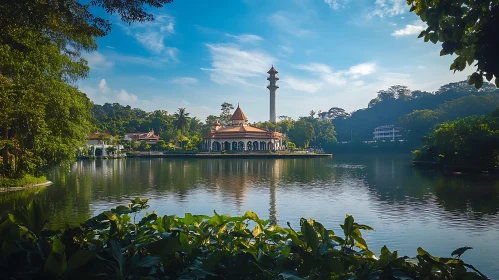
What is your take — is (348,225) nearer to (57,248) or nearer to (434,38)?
(57,248)

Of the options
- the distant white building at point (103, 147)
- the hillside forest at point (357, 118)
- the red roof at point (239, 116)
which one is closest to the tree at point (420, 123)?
the hillside forest at point (357, 118)

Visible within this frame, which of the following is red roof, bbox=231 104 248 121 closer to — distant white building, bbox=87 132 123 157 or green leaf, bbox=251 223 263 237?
distant white building, bbox=87 132 123 157

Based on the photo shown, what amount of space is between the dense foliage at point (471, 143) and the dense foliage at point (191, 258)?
2522 centimetres

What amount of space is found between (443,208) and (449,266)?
37.5 ft

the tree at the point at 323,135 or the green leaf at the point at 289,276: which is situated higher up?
the tree at the point at 323,135

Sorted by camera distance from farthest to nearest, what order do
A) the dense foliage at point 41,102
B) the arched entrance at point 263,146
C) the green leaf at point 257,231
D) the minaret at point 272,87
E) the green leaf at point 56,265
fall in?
the minaret at point 272,87, the arched entrance at point 263,146, the dense foliage at point 41,102, the green leaf at point 257,231, the green leaf at point 56,265

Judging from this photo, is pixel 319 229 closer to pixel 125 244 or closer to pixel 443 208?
pixel 125 244

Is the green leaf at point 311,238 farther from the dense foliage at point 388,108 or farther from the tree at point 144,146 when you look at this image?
the dense foliage at point 388,108

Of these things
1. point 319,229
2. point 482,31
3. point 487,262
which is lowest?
point 487,262

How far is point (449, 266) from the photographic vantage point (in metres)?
Result: 1.70

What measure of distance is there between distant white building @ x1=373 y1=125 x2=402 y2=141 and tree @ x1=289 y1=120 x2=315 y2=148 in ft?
66.6

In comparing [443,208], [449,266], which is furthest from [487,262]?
[449,266]

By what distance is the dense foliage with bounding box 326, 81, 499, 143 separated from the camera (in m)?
80.1

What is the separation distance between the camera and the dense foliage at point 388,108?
263ft
